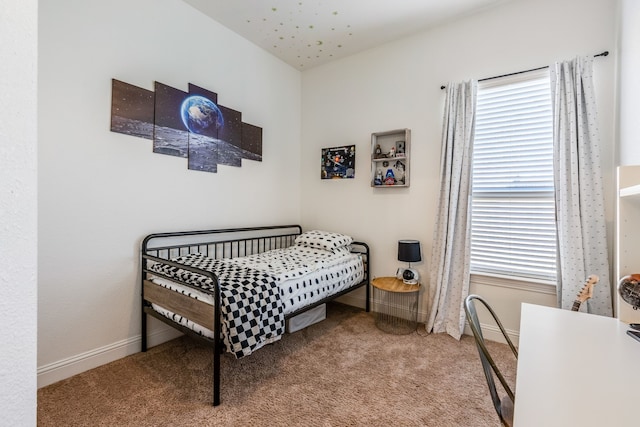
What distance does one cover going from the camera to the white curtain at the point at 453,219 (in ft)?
8.42

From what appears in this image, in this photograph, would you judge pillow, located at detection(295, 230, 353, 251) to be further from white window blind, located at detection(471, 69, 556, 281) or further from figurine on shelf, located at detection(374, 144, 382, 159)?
white window blind, located at detection(471, 69, 556, 281)

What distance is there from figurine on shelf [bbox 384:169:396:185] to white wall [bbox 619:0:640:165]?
1659 millimetres

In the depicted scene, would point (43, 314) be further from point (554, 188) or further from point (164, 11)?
point (554, 188)

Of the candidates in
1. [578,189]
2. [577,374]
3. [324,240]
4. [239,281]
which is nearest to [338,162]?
[324,240]

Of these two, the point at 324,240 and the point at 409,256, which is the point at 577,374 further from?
the point at 324,240

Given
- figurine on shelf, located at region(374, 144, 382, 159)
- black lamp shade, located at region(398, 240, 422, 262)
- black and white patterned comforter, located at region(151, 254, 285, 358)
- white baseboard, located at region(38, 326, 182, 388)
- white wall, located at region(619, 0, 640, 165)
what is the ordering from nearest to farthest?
white wall, located at region(619, 0, 640, 165) < black and white patterned comforter, located at region(151, 254, 285, 358) < white baseboard, located at region(38, 326, 182, 388) < black lamp shade, located at region(398, 240, 422, 262) < figurine on shelf, located at region(374, 144, 382, 159)

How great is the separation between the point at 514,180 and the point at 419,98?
117 cm

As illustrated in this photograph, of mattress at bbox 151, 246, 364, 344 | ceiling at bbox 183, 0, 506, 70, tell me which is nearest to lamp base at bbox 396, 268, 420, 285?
mattress at bbox 151, 246, 364, 344

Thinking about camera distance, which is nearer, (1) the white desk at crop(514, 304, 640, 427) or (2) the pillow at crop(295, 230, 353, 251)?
(1) the white desk at crop(514, 304, 640, 427)

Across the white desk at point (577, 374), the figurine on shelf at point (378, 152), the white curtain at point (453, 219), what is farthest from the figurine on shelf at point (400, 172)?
the white desk at point (577, 374)

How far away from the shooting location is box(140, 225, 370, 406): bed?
5.61 ft

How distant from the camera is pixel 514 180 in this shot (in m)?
2.47

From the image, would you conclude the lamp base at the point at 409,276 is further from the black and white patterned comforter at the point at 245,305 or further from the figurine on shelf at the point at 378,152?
the black and white patterned comforter at the point at 245,305

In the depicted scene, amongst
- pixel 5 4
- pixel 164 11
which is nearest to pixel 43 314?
pixel 5 4
